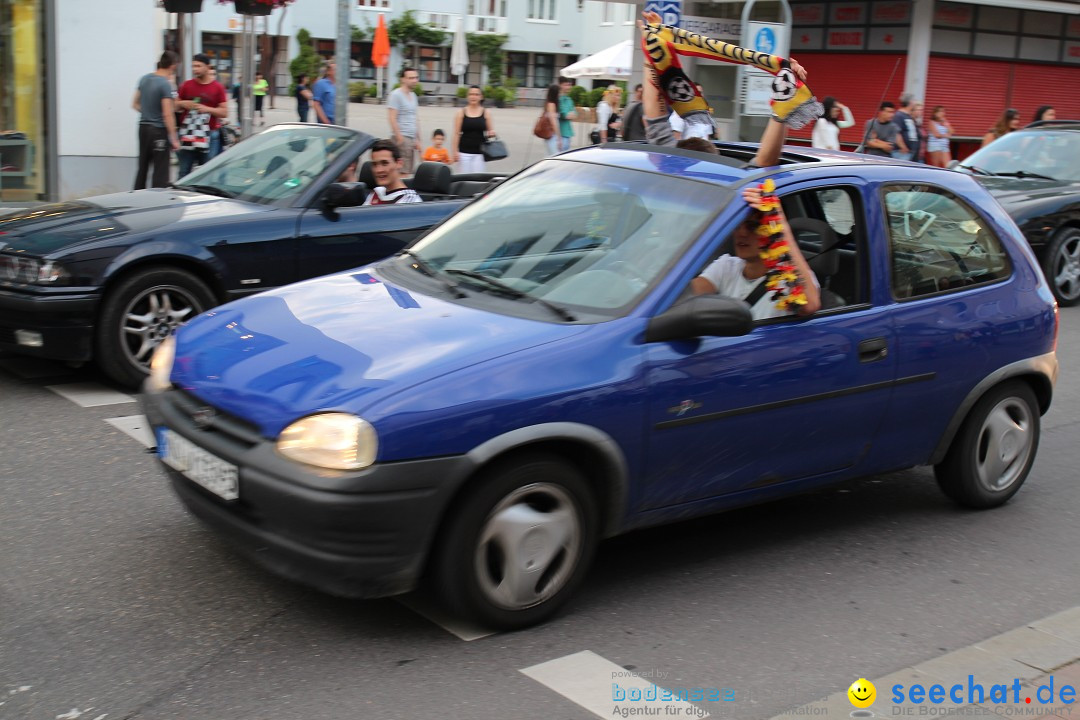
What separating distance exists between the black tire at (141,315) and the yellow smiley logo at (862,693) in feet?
15.3

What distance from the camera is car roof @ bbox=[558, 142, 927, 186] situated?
4.84 metres

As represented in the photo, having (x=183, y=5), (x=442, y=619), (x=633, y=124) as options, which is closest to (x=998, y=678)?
(x=442, y=619)

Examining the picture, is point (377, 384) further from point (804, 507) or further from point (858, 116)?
point (858, 116)

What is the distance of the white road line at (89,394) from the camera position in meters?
6.84

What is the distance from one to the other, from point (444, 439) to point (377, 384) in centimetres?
28

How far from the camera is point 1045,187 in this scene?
12.3 m

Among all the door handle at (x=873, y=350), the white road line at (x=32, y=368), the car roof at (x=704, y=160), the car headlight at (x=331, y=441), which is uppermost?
the car roof at (x=704, y=160)

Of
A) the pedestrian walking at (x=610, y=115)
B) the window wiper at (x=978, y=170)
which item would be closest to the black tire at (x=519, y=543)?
the window wiper at (x=978, y=170)

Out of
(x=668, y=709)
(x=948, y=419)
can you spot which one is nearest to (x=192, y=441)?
(x=668, y=709)

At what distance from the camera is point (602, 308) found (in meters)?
4.36

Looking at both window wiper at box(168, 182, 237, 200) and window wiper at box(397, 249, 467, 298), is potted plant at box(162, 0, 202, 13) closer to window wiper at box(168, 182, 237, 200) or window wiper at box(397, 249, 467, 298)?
→ window wiper at box(168, 182, 237, 200)

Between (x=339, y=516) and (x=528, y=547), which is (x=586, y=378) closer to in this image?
(x=528, y=547)

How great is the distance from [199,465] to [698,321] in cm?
178

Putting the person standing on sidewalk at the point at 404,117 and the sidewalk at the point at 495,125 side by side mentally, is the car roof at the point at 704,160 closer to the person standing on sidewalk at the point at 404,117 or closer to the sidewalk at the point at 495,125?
the person standing on sidewalk at the point at 404,117
